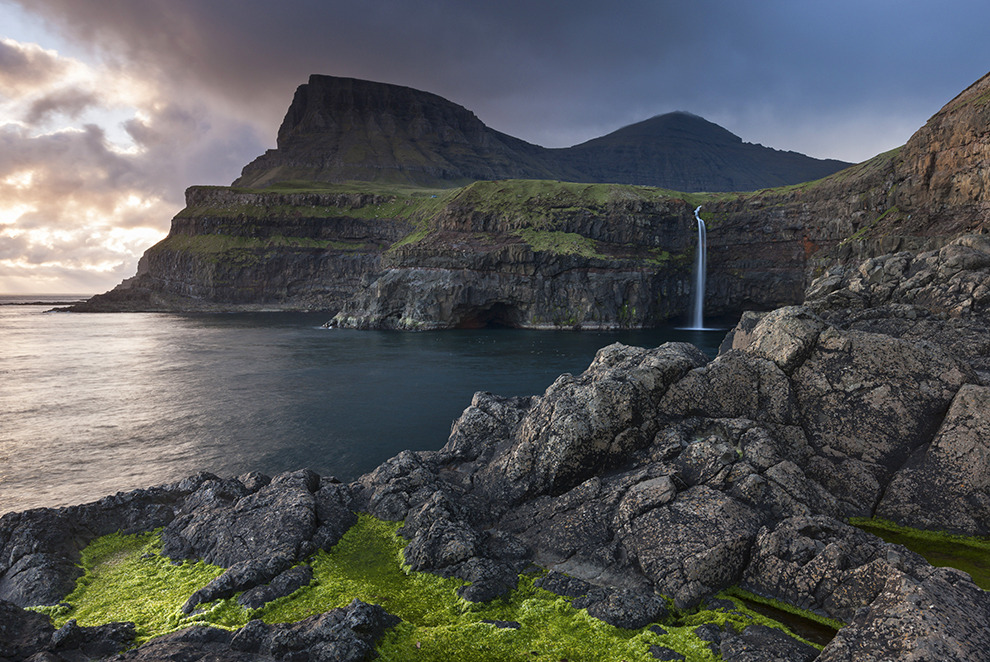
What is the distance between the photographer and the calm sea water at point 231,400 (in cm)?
2469

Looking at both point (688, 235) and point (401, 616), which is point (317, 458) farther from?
point (688, 235)

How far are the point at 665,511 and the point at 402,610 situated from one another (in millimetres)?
6976

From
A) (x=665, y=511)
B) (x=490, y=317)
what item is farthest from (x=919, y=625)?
(x=490, y=317)

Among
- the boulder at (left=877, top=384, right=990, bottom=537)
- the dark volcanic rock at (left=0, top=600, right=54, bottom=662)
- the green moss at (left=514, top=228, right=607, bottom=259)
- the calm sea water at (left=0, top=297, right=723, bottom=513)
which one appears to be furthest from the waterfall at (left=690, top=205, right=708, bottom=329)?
the dark volcanic rock at (left=0, top=600, right=54, bottom=662)

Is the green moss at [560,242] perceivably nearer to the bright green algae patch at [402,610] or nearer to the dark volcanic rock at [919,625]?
the bright green algae patch at [402,610]

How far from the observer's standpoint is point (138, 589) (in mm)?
11648

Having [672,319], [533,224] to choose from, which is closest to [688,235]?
[672,319]

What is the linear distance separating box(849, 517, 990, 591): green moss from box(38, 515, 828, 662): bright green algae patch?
5677mm

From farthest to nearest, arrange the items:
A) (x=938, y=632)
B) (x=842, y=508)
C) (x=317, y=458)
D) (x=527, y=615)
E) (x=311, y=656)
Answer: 1. (x=317, y=458)
2. (x=842, y=508)
3. (x=527, y=615)
4. (x=311, y=656)
5. (x=938, y=632)

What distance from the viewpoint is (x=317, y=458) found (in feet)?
84.6

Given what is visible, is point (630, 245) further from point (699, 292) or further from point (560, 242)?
point (699, 292)

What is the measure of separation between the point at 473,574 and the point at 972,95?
73.0 m

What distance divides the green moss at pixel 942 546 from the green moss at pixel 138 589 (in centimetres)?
1622

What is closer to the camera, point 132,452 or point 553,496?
point 553,496
